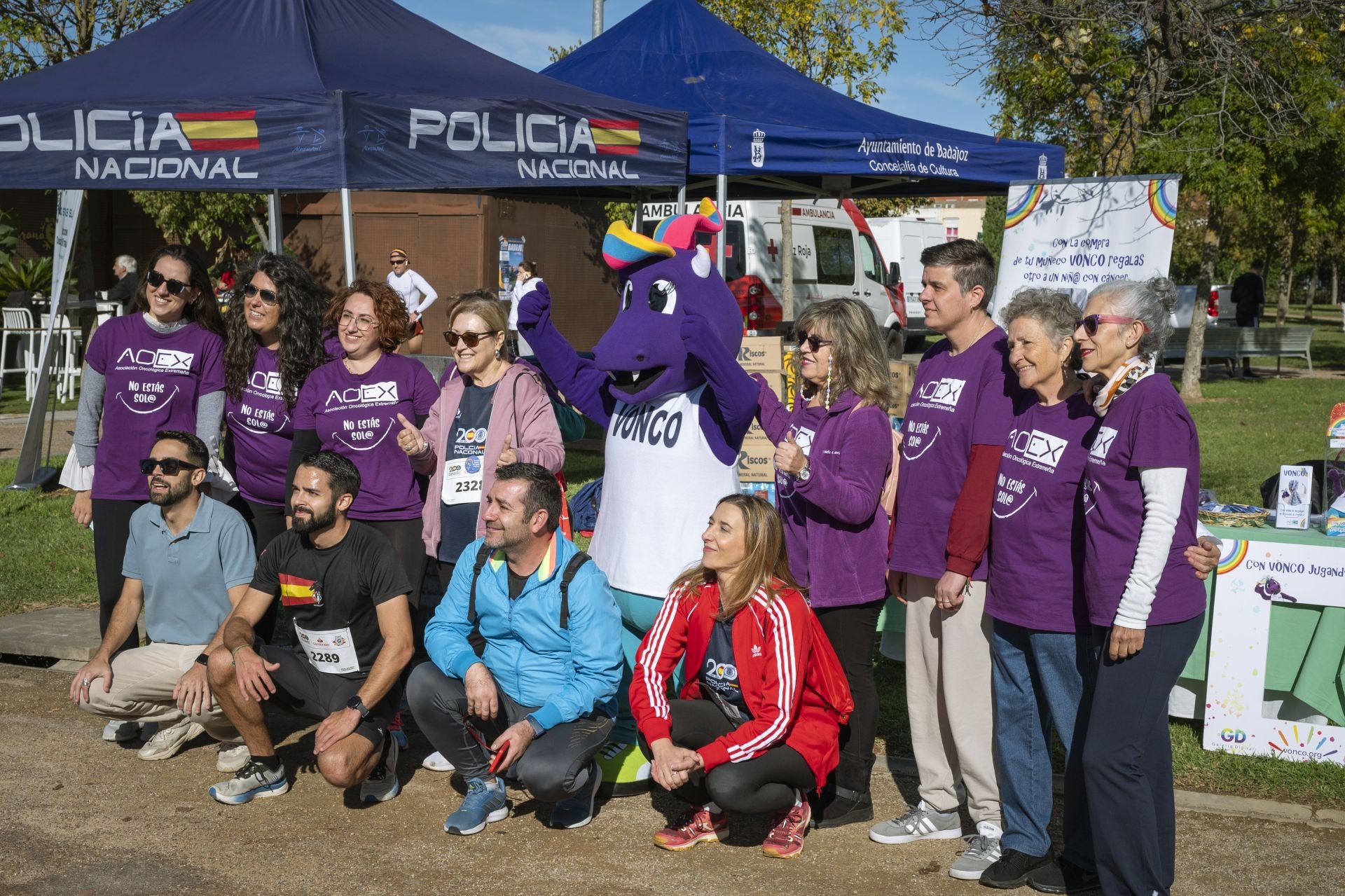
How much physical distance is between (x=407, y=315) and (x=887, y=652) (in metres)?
2.77

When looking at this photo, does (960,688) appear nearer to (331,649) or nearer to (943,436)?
(943,436)

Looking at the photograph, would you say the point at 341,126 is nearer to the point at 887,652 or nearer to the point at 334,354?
the point at 334,354

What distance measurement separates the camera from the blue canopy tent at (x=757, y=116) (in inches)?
320

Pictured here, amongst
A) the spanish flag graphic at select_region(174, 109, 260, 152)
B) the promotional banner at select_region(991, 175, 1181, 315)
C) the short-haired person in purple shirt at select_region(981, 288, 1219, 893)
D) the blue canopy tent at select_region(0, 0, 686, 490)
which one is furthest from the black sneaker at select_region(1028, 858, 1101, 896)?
the spanish flag graphic at select_region(174, 109, 260, 152)

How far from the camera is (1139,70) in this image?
27.7ft

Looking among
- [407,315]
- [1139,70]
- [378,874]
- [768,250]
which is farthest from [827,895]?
[768,250]

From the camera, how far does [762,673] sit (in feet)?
13.1

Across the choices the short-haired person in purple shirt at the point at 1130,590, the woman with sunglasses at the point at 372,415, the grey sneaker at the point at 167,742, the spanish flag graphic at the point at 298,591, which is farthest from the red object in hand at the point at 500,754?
the short-haired person in purple shirt at the point at 1130,590

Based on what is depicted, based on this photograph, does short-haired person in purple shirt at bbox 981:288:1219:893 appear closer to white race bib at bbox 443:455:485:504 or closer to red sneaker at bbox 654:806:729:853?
red sneaker at bbox 654:806:729:853

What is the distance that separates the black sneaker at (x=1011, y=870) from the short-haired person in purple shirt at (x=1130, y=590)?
38cm

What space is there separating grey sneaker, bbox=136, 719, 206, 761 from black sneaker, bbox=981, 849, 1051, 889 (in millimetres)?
3077

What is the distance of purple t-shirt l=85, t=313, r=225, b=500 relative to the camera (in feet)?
16.9

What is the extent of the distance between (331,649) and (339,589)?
0.24 meters

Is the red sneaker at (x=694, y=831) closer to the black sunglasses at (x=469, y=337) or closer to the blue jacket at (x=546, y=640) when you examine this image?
the blue jacket at (x=546, y=640)
